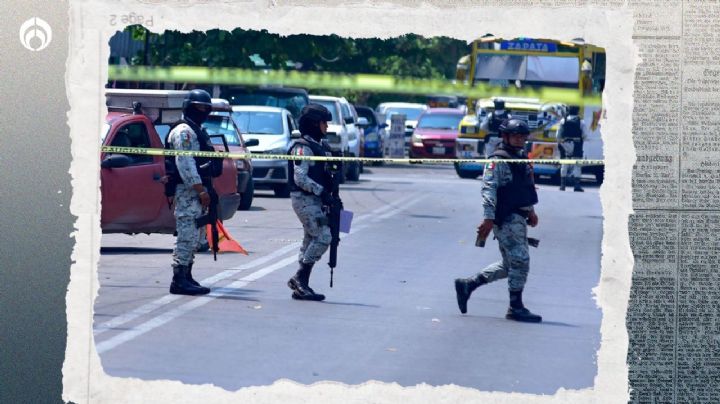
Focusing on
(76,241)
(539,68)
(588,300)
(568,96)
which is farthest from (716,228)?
(539,68)

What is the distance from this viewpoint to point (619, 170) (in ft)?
23.9

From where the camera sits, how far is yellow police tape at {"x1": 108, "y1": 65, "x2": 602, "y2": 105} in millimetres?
7750

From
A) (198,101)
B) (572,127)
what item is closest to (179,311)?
(198,101)

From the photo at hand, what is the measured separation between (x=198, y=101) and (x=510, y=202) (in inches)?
103

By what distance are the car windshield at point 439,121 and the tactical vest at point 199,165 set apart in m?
25.1

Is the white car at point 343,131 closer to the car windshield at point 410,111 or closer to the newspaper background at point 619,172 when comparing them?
the car windshield at point 410,111

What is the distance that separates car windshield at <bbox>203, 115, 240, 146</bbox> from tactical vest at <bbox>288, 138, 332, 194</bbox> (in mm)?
5288

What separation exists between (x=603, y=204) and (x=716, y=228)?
0.59 meters

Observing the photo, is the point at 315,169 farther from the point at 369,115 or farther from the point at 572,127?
the point at 369,115

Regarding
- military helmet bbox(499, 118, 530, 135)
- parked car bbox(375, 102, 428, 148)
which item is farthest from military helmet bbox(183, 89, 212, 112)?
parked car bbox(375, 102, 428, 148)

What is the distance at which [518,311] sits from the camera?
10.3 metres

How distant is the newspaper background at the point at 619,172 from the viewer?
23.7 feet

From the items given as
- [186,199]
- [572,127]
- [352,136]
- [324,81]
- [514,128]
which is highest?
[324,81]

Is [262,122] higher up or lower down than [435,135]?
higher up
